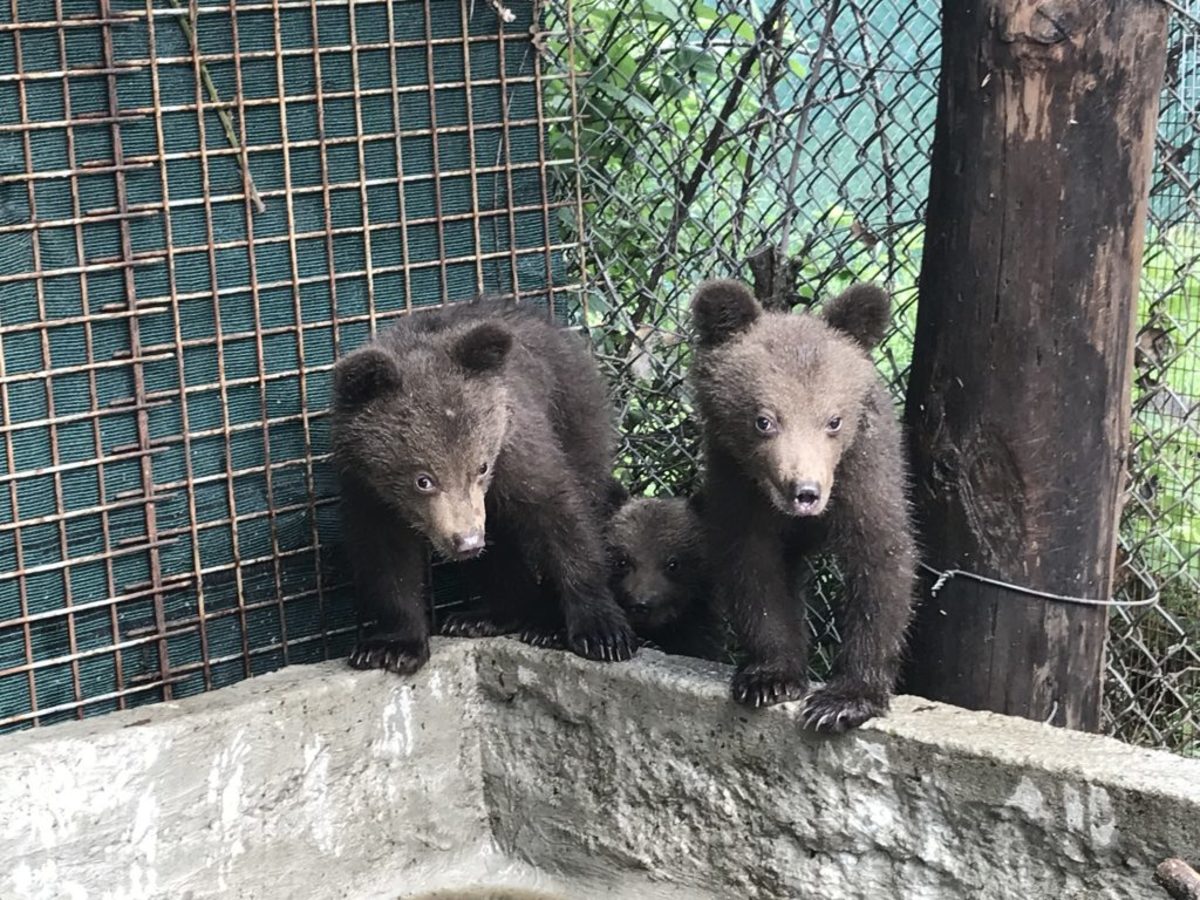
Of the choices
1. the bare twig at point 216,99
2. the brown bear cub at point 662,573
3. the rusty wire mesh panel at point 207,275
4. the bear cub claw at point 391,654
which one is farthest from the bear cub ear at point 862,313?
the bare twig at point 216,99

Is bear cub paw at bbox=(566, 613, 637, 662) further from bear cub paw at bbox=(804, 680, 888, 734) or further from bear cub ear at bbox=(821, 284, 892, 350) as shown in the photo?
bear cub ear at bbox=(821, 284, 892, 350)

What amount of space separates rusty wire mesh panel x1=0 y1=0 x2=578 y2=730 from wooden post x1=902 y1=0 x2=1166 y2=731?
190cm

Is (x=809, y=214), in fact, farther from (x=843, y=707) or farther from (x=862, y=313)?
(x=843, y=707)

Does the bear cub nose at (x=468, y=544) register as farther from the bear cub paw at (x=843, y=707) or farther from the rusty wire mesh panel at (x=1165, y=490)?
the rusty wire mesh panel at (x=1165, y=490)

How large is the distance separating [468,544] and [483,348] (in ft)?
2.13

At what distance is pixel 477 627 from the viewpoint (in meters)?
5.70

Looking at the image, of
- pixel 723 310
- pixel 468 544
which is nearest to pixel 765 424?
pixel 723 310

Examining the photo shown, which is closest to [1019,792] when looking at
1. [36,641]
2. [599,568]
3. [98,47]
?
[599,568]

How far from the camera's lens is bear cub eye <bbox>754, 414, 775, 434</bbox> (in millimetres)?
4668

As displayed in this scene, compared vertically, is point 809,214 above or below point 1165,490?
above

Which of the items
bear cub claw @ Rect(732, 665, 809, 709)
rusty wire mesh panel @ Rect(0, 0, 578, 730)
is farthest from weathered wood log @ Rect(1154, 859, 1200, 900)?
rusty wire mesh panel @ Rect(0, 0, 578, 730)

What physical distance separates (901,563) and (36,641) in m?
2.67

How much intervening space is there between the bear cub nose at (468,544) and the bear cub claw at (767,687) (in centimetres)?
90

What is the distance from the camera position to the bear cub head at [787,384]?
461cm
